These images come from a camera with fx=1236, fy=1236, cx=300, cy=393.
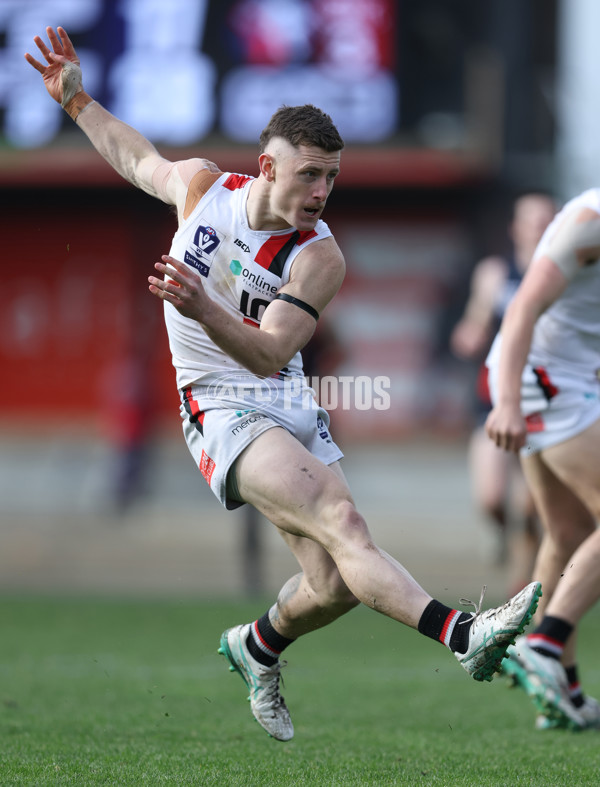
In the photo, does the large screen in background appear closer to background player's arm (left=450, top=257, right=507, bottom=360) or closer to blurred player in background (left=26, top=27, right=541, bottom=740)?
background player's arm (left=450, top=257, right=507, bottom=360)

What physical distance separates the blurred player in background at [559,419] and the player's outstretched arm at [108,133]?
1521 millimetres

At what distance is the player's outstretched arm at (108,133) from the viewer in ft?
15.6

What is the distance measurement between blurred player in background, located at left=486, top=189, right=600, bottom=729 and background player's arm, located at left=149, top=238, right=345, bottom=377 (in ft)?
3.30

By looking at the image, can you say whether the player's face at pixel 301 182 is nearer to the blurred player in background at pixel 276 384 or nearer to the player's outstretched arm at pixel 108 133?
the blurred player in background at pixel 276 384

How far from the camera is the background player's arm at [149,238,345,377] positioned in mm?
3971

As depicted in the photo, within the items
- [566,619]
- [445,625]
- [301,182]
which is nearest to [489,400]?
[566,619]

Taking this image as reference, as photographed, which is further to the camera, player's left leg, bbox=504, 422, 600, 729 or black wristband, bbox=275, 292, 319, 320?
player's left leg, bbox=504, 422, 600, 729

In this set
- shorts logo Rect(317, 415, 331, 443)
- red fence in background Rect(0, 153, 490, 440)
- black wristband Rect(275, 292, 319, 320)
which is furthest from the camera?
red fence in background Rect(0, 153, 490, 440)

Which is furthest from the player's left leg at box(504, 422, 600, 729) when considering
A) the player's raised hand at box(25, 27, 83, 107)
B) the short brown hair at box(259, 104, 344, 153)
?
the player's raised hand at box(25, 27, 83, 107)

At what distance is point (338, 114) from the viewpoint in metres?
17.7

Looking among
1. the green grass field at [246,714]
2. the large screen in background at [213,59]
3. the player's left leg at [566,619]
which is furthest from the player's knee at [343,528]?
the large screen in background at [213,59]

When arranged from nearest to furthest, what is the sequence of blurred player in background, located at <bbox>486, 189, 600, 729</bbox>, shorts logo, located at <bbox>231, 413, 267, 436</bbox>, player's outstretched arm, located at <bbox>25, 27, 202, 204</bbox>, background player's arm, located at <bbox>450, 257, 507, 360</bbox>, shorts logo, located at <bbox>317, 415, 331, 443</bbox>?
1. shorts logo, located at <bbox>231, 413, 267, 436</bbox>
2. shorts logo, located at <bbox>317, 415, 331, 443</bbox>
3. player's outstretched arm, located at <bbox>25, 27, 202, 204</bbox>
4. blurred player in background, located at <bbox>486, 189, 600, 729</bbox>
5. background player's arm, located at <bbox>450, 257, 507, 360</bbox>

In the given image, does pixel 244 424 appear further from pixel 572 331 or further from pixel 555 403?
pixel 572 331

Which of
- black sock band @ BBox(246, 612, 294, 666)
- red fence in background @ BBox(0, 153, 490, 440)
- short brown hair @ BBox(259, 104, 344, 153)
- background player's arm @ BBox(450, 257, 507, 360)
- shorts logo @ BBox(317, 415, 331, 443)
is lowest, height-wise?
red fence in background @ BBox(0, 153, 490, 440)
